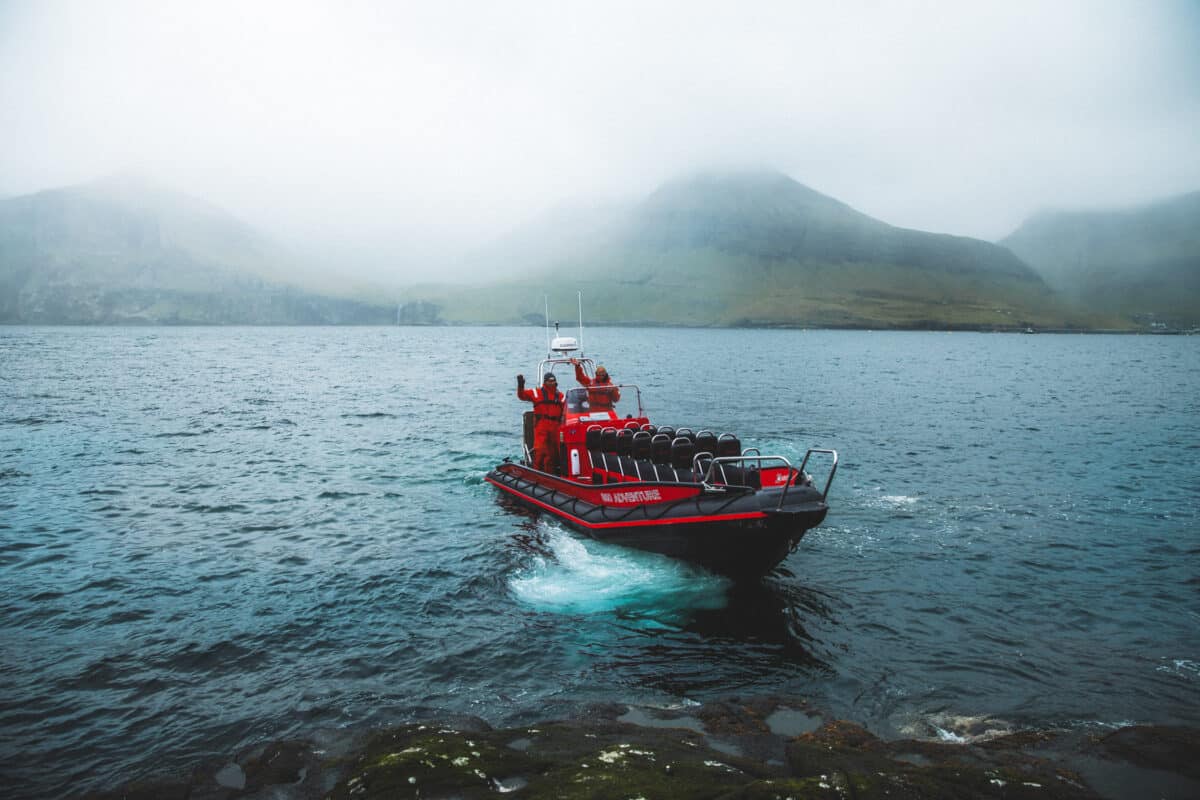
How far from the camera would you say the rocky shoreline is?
590 centimetres

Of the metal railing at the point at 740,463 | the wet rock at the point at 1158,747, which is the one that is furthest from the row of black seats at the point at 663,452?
the wet rock at the point at 1158,747

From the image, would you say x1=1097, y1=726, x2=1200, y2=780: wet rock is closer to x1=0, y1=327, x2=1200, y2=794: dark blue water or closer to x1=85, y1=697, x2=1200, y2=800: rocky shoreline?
x1=85, y1=697, x2=1200, y2=800: rocky shoreline

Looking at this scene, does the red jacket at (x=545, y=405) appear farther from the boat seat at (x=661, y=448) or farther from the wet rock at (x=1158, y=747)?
the wet rock at (x=1158, y=747)

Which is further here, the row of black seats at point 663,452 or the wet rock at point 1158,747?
the row of black seats at point 663,452

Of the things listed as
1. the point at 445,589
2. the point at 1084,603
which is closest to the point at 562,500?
the point at 445,589

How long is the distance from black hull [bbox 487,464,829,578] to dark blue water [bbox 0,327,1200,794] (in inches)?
19.7

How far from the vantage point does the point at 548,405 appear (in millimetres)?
18922

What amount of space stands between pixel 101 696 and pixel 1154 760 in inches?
523

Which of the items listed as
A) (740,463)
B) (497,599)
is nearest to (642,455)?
(740,463)

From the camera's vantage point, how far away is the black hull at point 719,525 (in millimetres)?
12250

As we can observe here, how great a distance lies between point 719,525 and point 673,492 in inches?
69.1

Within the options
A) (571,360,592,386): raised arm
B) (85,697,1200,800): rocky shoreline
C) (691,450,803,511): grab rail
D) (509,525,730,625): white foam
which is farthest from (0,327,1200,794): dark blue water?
(571,360,592,386): raised arm

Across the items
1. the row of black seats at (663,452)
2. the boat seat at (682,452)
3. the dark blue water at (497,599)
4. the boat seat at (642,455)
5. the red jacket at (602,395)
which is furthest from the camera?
the red jacket at (602,395)

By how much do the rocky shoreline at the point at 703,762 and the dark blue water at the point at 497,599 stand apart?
2.06 feet
